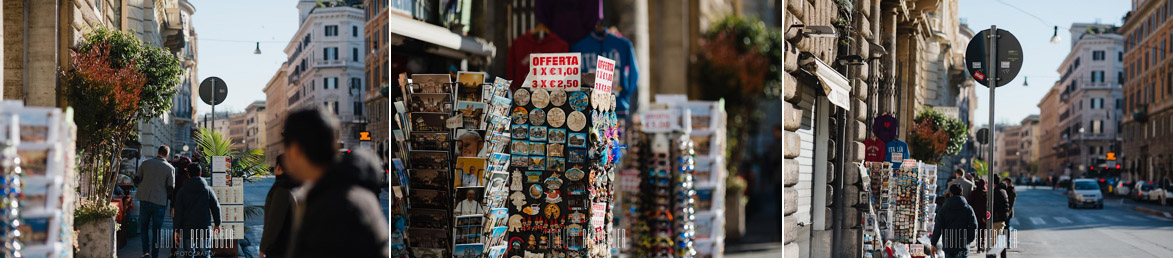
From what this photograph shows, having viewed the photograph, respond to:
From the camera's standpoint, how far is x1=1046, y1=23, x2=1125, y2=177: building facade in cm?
7759

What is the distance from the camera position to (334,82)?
664cm

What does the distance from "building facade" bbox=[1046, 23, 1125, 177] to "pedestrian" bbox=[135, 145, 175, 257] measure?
72.9m

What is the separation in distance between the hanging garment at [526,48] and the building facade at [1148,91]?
1890 inches

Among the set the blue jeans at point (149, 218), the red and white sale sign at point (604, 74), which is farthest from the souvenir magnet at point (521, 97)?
the blue jeans at point (149, 218)

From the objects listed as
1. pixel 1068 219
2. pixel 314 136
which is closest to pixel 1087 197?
pixel 1068 219

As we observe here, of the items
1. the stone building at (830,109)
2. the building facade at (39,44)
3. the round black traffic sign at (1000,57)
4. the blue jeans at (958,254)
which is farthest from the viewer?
the round black traffic sign at (1000,57)

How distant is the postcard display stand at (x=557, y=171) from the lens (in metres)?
7.16

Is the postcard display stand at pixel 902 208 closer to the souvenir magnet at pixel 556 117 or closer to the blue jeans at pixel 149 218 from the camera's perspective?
the souvenir magnet at pixel 556 117

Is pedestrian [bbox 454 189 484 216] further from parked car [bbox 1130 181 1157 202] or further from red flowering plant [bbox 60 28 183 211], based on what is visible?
parked car [bbox 1130 181 1157 202]

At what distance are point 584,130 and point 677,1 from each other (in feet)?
5.49

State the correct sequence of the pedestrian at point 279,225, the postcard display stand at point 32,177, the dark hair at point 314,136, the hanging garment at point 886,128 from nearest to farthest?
the dark hair at point 314,136, the postcard display stand at point 32,177, the pedestrian at point 279,225, the hanging garment at point 886,128

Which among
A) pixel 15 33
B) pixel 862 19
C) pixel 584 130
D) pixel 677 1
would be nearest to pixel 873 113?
pixel 862 19

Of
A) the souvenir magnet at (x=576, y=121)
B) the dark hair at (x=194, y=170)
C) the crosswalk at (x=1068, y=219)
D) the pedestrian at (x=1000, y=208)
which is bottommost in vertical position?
the crosswalk at (x=1068, y=219)

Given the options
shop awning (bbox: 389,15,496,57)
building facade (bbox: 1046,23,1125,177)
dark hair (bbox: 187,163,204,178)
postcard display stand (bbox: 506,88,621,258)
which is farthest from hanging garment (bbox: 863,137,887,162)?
building facade (bbox: 1046,23,1125,177)
